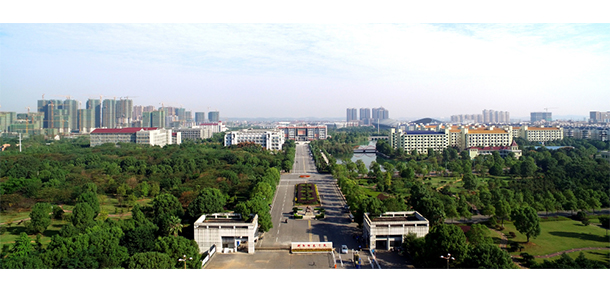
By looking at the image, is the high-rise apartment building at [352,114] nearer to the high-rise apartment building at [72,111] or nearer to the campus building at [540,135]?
the campus building at [540,135]

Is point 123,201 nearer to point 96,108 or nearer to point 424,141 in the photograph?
point 424,141

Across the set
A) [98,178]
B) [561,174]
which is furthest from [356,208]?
[98,178]

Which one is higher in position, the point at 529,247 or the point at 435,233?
the point at 435,233

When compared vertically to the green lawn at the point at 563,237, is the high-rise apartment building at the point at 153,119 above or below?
above

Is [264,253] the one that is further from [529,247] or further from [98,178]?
[98,178]

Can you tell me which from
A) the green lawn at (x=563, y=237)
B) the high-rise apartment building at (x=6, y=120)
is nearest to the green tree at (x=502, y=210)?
the green lawn at (x=563, y=237)
